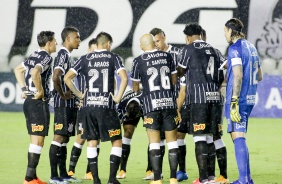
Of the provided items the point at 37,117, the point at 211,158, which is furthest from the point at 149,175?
the point at 37,117

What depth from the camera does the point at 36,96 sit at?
10.2 m

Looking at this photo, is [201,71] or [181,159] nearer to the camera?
[201,71]

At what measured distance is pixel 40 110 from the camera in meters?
10.3

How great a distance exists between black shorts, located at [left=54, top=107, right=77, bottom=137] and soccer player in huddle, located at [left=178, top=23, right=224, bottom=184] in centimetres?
149

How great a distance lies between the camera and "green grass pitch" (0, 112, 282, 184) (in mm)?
11180

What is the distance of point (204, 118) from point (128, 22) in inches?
542

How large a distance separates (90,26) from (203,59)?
1382cm

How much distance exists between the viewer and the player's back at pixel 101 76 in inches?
385

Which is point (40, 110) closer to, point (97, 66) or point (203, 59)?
point (97, 66)

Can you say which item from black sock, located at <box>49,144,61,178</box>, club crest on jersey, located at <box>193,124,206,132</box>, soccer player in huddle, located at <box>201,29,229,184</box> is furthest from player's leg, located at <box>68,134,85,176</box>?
soccer player in huddle, located at <box>201,29,229,184</box>

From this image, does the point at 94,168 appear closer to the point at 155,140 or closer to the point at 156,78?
the point at 155,140

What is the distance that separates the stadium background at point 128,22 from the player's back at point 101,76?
39.3ft

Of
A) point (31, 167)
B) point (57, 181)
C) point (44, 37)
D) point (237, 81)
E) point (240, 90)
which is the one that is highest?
point (44, 37)

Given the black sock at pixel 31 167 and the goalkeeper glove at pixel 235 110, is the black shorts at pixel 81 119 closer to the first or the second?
the black sock at pixel 31 167
